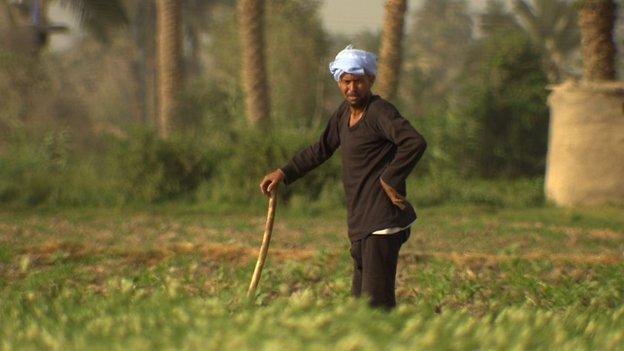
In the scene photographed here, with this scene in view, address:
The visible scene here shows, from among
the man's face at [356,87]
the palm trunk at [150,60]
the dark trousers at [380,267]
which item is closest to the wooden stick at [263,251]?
the dark trousers at [380,267]

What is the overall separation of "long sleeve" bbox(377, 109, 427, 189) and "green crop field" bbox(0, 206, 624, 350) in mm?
673

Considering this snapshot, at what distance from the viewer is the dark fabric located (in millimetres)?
5773

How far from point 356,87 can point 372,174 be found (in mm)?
463

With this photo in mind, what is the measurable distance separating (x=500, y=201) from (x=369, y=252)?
1197 centimetres

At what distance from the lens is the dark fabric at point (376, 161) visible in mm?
5773

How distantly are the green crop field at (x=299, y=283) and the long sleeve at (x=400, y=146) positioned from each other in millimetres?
673

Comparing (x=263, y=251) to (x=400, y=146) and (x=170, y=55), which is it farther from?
(x=170, y=55)

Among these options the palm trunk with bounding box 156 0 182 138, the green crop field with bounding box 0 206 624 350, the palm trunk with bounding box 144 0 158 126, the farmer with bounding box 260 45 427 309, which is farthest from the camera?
the palm trunk with bounding box 144 0 158 126

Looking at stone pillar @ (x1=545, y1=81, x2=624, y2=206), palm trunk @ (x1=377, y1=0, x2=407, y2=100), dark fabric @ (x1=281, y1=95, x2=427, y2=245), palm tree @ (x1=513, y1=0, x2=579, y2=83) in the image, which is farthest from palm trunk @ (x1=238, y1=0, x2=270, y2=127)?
palm tree @ (x1=513, y1=0, x2=579, y2=83)

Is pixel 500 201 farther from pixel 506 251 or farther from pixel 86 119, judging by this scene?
pixel 86 119

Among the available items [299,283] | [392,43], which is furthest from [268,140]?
[299,283]

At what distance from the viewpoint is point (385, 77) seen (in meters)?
19.6

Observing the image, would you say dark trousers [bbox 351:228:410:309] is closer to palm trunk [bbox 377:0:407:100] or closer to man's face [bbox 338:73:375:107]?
man's face [bbox 338:73:375:107]

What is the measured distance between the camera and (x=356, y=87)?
595cm
